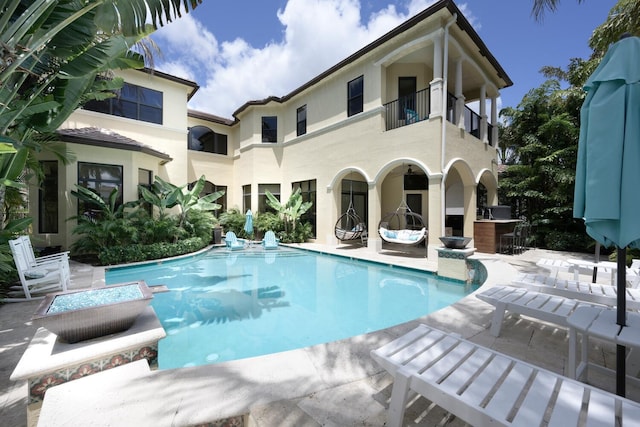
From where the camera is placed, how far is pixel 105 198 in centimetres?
1252

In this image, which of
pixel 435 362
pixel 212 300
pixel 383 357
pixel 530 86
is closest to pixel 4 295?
pixel 212 300

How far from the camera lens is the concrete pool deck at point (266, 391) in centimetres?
217

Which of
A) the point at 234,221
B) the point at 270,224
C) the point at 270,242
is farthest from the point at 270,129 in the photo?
the point at 270,242

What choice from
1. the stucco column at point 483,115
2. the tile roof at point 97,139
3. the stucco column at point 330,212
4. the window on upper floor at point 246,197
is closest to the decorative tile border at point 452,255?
the stucco column at point 330,212

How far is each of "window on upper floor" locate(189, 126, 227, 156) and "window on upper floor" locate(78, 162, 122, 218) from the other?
7.42 meters

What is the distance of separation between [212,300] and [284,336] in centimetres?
295

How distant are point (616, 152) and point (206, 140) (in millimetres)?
22363

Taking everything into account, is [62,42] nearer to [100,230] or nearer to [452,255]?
[100,230]

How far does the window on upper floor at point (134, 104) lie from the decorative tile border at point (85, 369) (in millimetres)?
16452

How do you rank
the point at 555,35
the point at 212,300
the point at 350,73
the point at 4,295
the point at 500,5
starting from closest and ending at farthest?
the point at 4,295
the point at 212,300
the point at 500,5
the point at 555,35
the point at 350,73

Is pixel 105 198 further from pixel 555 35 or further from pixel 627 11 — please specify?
pixel 555 35

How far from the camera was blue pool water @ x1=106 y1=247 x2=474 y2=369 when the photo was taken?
16.4 feet

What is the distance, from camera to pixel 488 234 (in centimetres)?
1215

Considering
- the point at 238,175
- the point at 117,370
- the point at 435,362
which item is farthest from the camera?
the point at 238,175
